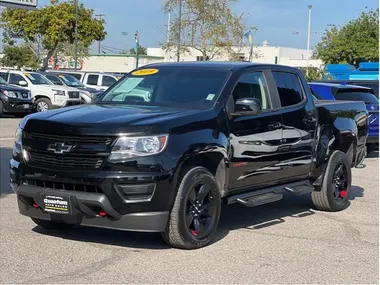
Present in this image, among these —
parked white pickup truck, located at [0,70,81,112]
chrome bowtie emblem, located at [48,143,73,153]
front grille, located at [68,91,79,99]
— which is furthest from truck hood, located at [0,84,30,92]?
→ chrome bowtie emblem, located at [48,143,73,153]

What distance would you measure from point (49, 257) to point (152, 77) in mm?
2514

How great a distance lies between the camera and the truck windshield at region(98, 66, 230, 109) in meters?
6.94

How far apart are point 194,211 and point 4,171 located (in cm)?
563

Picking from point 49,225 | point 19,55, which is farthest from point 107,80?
point 19,55

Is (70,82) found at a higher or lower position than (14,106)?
higher

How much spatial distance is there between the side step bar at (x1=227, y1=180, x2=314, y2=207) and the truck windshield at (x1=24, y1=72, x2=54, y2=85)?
1946 centimetres

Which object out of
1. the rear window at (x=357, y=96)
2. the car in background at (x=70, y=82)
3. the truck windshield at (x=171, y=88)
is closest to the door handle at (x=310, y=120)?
the truck windshield at (x=171, y=88)

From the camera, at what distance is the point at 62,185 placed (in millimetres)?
6051

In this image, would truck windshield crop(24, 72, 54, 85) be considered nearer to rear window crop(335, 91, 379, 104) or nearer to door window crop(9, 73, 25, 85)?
door window crop(9, 73, 25, 85)

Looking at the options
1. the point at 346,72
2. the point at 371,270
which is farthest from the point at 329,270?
the point at 346,72

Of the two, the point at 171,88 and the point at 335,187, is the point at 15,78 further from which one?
the point at 171,88

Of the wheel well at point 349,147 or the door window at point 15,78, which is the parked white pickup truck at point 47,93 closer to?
the door window at point 15,78

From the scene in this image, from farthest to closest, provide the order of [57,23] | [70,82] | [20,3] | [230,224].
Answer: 1. [57,23]
2. [70,82]
3. [20,3]
4. [230,224]

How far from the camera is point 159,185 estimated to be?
5871 millimetres
